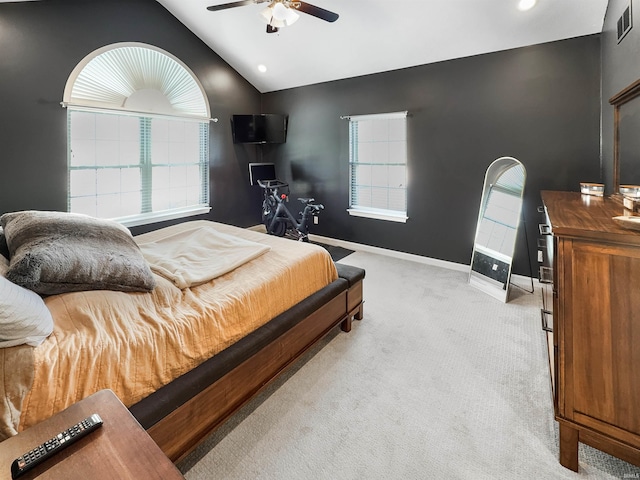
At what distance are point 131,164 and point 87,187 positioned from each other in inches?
Result: 24.5

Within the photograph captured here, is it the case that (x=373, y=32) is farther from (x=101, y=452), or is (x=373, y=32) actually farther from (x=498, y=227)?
(x=101, y=452)

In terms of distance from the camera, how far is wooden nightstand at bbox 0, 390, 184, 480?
78 cm

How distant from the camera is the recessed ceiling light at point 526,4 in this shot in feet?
9.87

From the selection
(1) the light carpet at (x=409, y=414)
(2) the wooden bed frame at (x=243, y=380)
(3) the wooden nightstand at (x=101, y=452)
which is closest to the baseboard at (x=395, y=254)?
(1) the light carpet at (x=409, y=414)

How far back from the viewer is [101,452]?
832 millimetres

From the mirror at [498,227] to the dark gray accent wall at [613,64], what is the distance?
0.66 metres

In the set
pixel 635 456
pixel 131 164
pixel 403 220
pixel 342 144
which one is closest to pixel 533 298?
pixel 403 220

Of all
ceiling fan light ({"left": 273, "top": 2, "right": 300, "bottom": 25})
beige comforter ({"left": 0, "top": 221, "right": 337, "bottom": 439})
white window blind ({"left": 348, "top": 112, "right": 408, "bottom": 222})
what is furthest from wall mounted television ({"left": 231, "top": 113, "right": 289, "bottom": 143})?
beige comforter ({"left": 0, "top": 221, "right": 337, "bottom": 439})

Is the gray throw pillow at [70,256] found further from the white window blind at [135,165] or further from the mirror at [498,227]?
the mirror at [498,227]

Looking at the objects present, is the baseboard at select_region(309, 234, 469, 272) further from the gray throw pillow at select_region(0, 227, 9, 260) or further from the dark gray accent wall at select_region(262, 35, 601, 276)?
the gray throw pillow at select_region(0, 227, 9, 260)

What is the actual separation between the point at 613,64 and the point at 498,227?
1.63 m

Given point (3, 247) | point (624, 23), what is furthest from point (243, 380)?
point (624, 23)

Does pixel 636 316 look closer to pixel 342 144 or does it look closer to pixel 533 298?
pixel 533 298

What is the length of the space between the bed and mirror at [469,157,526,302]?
81.3 inches
